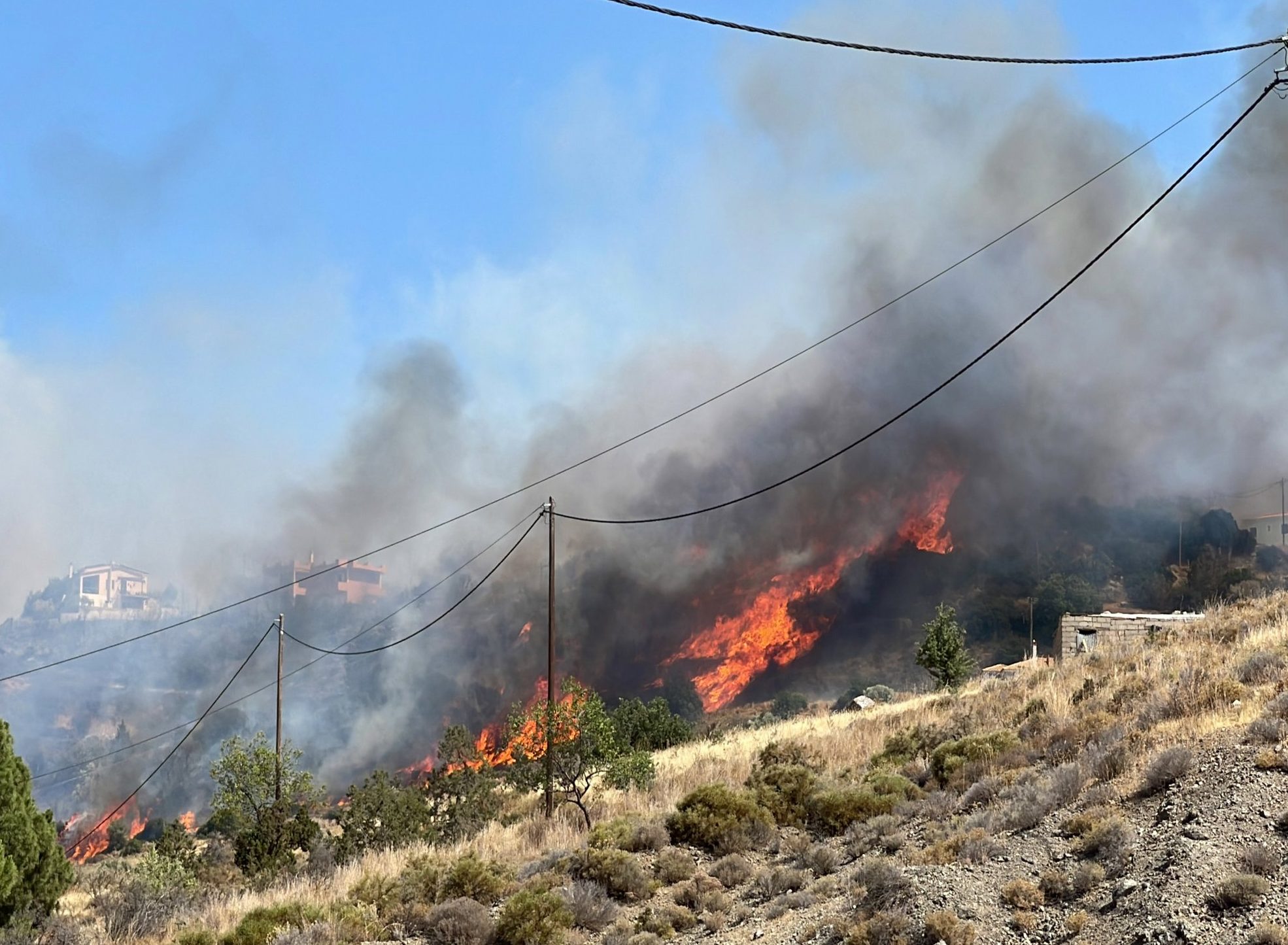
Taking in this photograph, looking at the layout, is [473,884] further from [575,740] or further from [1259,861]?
[1259,861]

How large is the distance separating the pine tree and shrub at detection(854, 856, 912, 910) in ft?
41.6

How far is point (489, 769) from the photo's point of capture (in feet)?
102

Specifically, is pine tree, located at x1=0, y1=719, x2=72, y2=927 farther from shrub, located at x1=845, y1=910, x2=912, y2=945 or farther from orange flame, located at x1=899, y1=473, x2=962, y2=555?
orange flame, located at x1=899, y1=473, x2=962, y2=555

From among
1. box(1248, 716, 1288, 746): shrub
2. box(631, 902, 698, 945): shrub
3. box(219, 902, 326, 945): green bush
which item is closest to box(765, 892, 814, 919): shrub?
box(631, 902, 698, 945): shrub

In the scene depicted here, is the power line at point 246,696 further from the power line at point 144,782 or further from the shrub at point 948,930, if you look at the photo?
the shrub at point 948,930

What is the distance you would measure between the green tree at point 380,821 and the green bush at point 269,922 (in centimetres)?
870

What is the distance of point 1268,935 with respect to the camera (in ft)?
28.4

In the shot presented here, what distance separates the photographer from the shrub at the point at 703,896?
46.2ft

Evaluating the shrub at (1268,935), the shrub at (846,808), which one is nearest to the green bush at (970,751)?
the shrub at (846,808)

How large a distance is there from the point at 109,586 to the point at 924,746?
174298 millimetres

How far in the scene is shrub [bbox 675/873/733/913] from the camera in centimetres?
1408

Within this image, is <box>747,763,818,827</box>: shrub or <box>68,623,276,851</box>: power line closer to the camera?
<box>747,763,818,827</box>: shrub

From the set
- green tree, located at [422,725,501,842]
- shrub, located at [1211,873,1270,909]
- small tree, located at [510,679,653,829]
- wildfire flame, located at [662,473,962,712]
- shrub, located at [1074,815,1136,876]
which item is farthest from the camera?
wildfire flame, located at [662,473,962,712]

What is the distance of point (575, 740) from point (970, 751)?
8.65 metres
